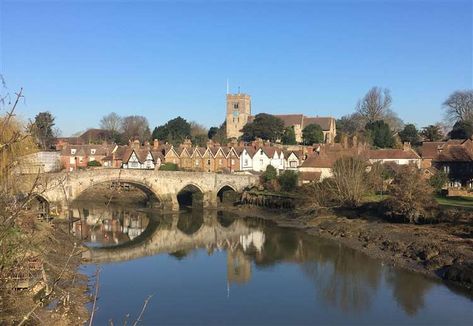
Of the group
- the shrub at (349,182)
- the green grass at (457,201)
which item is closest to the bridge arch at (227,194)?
the shrub at (349,182)

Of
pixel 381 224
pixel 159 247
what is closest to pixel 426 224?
pixel 381 224

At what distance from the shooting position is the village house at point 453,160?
151 ft

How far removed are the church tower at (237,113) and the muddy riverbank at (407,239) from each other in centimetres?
4537

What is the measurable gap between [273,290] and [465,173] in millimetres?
33412

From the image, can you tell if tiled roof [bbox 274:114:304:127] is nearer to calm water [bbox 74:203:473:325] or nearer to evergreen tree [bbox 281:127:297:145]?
evergreen tree [bbox 281:127:297:145]

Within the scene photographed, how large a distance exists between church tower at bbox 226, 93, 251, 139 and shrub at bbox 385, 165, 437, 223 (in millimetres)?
51729

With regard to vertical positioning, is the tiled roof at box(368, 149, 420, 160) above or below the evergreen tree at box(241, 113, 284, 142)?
below

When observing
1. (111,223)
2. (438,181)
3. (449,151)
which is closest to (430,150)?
(449,151)

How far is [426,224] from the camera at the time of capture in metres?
30.4

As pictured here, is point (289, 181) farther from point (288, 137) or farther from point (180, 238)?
point (288, 137)

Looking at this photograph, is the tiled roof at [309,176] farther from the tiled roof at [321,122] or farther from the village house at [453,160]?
the tiled roof at [321,122]

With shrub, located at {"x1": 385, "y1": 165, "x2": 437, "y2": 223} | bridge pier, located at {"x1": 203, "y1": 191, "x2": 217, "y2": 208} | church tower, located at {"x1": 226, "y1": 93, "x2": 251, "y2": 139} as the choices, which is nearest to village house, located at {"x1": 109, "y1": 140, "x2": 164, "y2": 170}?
bridge pier, located at {"x1": 203, "y1": 191, "x2": 217, "y2": 208}

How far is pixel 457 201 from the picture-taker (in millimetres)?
35500

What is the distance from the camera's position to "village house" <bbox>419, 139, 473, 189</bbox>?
151 feet
